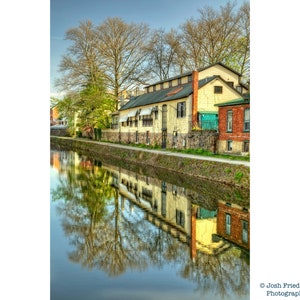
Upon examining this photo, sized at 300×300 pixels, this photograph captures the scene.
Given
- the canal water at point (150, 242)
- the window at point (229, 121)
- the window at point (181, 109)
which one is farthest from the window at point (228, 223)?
the window at point (181, 109)

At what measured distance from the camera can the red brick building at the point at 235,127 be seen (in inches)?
454

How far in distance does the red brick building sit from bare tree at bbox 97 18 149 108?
10.9 feet

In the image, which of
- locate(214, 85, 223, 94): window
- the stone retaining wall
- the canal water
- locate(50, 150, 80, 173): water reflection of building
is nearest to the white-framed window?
the stone retaining wall

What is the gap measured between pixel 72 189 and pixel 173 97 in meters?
7.64

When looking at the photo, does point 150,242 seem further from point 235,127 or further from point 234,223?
point 235,127

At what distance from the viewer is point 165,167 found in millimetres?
13453

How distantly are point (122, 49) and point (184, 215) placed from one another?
4920 millimetres

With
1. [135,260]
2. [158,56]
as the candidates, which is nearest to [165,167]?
[158,56]

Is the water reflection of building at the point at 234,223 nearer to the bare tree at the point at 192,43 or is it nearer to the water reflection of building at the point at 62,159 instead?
the bare tree at the point at 192,43

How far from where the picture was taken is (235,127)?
1195 cm

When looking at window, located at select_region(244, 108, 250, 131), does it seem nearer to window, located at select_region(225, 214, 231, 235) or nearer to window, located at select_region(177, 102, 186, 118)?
window, located at select_region(177, 102, 186, 118)

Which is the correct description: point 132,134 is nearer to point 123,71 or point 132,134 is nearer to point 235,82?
point 235,82

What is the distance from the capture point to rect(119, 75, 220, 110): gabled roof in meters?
14.8

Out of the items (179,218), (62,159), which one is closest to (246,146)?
(179,218)
